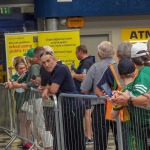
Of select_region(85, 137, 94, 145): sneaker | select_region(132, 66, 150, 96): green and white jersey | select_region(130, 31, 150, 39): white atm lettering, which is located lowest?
select_region(85, 137, 94, 145): sneaker

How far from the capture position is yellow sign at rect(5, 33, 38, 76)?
48.6 feet

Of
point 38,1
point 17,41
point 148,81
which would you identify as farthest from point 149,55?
point 38,1

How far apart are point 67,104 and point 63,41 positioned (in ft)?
22.5

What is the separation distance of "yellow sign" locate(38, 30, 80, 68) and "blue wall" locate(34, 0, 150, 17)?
4.38 ft

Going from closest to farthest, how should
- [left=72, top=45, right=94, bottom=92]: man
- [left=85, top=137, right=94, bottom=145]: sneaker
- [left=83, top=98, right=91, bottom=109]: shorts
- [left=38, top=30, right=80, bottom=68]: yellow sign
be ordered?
[left=83, top=98, right=91, bottom=109]: shorts
[left=85, top=137, right=94, bottom=145]: sneaker
[left=72, top=45, right=94, bottom=92]: man
[left=38, top=30, right=80, bottom=68]: yellow sign

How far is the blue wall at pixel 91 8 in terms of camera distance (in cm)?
1579

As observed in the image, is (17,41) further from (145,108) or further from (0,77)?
(145,108)

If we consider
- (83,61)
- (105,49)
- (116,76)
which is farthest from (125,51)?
(83,61)

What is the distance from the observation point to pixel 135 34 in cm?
1633

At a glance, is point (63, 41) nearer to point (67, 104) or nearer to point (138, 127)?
point (67, 104)

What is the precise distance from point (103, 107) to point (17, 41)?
7384mm

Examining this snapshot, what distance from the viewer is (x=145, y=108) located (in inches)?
227

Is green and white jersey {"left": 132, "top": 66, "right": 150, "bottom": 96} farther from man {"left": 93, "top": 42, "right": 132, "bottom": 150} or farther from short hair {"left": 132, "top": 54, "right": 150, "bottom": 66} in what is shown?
man {"left": 93, "top": 42, "right": 132, "bottom": 150}

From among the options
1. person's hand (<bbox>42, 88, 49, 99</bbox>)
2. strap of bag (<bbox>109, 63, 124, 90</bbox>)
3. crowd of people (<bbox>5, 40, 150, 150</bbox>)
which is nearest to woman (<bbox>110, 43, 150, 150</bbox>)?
crowd of people (<bbox>5, 40, 150, 150</bbox>)
